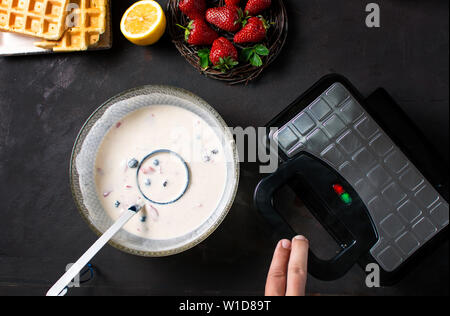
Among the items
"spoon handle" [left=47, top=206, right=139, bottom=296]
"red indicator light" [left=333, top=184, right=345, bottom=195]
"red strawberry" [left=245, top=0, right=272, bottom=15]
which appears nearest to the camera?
"spoon handle" [left=47, top=206, right=139, bottom=296]

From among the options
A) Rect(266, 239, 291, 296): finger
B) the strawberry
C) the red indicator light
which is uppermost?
the strawberry

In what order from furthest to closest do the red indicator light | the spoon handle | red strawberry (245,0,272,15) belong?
red strawberry (245,0,272,15)
the red indicator light
the spoon handle

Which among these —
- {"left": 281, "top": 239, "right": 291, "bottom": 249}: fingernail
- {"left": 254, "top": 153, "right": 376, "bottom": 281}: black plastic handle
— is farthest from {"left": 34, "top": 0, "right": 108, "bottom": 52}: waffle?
{"left": 281, "top": 239, "right": 291, "bottom": 249}: fingernail

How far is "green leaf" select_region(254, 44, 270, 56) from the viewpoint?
1.18 meters

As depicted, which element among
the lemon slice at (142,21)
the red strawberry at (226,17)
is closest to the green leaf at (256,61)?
the red strawberry at (226,17)

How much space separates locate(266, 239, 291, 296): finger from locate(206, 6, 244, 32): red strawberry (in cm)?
69

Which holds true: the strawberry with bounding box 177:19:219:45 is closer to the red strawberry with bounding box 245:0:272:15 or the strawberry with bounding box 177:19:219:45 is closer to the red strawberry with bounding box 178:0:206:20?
the red strawberry with bounding box 178:0:206:20

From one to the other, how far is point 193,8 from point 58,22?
48cm

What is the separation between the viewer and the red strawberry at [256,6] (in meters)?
1.16

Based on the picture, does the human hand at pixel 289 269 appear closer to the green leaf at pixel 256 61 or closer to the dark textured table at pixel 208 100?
the dark textured table at pixel 208 100

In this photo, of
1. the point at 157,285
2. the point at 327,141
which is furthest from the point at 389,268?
the point at 157,285

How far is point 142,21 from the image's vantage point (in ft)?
3.89

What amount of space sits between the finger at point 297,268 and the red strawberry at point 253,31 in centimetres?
63

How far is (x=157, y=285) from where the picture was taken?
4.10 feet
